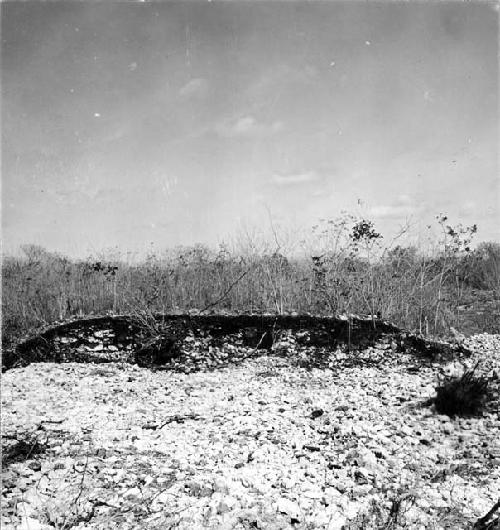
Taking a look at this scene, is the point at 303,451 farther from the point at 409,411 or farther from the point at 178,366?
the point at 178,366

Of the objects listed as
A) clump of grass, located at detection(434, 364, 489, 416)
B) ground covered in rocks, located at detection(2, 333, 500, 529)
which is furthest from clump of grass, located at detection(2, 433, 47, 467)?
clump of grass, located at detection(434, 364, 489, 416)

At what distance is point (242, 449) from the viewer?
3.54 metres

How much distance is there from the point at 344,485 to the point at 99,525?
157 centimetres

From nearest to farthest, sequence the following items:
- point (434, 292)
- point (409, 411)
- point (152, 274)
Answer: point (409, 411) < point (434, 292) < point (152, 274)

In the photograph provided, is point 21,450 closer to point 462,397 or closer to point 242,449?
point 242,449

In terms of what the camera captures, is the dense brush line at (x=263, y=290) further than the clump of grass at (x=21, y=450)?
Yes

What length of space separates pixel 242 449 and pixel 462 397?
6.97 ft

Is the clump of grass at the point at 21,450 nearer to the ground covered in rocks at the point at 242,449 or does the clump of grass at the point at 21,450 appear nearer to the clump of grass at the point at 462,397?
the ground covered in rocks at the point at 242,449

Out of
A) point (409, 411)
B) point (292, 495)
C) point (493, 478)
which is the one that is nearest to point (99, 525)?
point (292, 495)

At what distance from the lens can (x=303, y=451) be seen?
355cm

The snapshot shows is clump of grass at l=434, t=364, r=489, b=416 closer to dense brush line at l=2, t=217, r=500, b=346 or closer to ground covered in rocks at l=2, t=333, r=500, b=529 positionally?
ground covered in rocks at l=2, t=333, r=500, b=529

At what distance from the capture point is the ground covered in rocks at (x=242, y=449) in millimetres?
2633

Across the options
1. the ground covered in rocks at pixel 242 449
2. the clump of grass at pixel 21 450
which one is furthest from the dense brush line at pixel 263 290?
the clump of grass at pixel 21 450

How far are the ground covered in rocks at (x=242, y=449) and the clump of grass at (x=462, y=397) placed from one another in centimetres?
11
